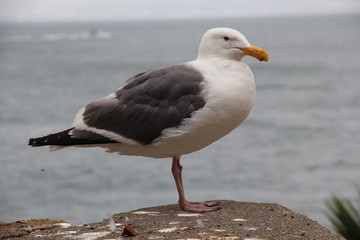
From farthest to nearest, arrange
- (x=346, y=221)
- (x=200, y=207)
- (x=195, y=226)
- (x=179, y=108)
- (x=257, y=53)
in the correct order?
(x=346, y=221) < (x=200, y=207) < (x=257, y=53) < (x=179, y=108) < (x=195, y=226)

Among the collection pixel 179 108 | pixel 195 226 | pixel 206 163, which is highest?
pixel 206 163

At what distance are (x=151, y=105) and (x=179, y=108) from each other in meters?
0.33

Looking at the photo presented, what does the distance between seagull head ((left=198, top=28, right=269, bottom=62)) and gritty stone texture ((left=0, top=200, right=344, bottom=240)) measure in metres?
1.59

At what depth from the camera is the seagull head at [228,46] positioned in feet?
22.0

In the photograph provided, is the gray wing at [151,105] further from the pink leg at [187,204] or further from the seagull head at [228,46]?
the pink leg at [187,204]

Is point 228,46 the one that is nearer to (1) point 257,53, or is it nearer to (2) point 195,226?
(1) point 257,53

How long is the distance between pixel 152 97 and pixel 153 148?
52cm

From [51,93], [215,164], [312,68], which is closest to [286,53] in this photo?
[312,68]

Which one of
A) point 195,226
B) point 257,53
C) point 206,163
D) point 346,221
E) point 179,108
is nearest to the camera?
point 195,226

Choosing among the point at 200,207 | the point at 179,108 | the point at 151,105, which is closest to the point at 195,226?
the point at 200,207

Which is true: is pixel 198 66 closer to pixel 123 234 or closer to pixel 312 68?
pixel 123 234

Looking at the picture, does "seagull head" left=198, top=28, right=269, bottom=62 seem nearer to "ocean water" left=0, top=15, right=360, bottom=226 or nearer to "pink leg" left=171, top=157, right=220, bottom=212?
"pink leg" left=171, top=157, right=220, bottom=212

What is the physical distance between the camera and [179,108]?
6512 millimetres

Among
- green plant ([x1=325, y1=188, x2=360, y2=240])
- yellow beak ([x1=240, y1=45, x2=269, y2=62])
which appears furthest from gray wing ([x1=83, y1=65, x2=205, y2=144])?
green plant ([x1=325, y1=188, x2=360, y2=240])
